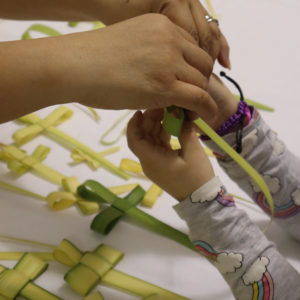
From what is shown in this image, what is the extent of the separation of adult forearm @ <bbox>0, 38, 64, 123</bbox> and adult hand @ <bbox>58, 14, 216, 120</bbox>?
1 cm

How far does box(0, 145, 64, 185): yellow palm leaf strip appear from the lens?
0.83m

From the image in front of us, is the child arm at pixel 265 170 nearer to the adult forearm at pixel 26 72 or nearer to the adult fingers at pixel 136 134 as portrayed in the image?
the adult fingers at pixel 136 134

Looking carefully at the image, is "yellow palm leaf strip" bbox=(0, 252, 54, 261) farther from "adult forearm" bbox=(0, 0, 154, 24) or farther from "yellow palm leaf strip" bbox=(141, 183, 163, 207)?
"adult forearm" bbox=(0, 0, 154, 24)

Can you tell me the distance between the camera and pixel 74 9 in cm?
74

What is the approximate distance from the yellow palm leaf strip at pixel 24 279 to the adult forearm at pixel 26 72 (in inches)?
10.1

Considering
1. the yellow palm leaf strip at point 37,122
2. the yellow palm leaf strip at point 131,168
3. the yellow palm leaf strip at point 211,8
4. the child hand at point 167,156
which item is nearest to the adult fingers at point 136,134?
the child hand at point 167,156

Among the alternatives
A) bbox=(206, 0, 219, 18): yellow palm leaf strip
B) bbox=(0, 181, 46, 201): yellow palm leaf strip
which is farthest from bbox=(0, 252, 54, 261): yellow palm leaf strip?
bbox=(206, 0, 219, 18): yellow palm leaf strip

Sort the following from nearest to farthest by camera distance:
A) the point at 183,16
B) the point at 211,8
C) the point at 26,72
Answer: the point at 26,72
the point at 183,16
the point at 211,8

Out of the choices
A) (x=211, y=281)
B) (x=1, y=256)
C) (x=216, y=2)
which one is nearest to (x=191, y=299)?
(x=211, y=281)

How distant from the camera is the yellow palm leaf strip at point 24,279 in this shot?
2.18 feet

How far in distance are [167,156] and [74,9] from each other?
0.93ft

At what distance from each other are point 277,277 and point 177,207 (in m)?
0.16

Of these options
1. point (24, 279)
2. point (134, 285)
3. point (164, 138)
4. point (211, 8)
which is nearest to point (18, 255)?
point (24, 279)

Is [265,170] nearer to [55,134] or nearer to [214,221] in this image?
[214,221]
